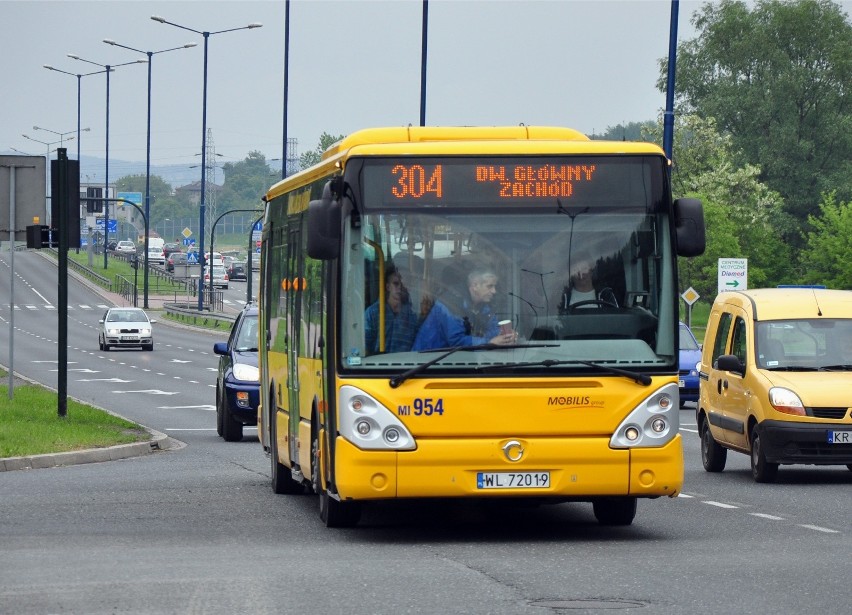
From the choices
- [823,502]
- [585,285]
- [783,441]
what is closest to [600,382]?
[585,285]

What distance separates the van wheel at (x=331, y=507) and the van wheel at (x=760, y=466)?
238 inches

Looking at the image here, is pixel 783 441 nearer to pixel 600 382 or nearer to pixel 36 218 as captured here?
pixel 600 382

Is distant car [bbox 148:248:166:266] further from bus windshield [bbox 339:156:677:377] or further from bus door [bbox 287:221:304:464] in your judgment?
bus windshield [bbox 339:156:677:377]

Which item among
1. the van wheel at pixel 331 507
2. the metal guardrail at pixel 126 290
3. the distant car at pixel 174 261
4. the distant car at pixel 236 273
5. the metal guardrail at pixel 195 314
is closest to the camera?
the van wheel at pixel 331 507

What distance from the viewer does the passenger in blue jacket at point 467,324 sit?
12.1m

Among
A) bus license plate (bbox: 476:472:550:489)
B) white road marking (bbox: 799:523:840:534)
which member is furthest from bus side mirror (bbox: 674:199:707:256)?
white road marking (bbox: 799:523:840:534)

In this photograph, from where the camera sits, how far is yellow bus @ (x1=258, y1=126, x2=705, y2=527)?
11992 mm

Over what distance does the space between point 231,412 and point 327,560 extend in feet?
46.0

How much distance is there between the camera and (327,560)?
36.6ft

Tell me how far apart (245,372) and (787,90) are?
71784mm

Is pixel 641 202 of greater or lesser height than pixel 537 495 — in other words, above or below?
above

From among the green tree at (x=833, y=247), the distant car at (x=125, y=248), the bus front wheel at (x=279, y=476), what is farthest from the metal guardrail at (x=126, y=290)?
the bus front wheel at (x=279, y=476)

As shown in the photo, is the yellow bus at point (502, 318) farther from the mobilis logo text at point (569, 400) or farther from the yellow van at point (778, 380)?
the yellow van at point (778, 380)

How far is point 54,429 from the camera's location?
894 inches
